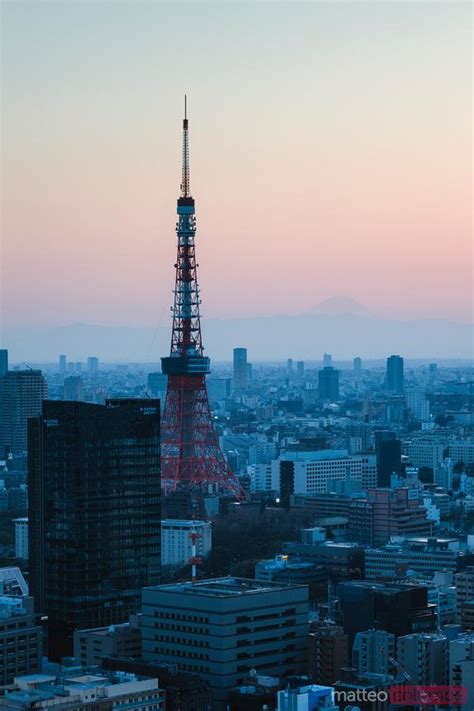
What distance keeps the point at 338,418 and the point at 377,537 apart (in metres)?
40.6

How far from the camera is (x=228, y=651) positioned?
22.1 metres

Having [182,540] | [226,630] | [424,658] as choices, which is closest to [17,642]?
[226,630]

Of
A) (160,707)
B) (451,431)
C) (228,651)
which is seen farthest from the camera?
(451,431)

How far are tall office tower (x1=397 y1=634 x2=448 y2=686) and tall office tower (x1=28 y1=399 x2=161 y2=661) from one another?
5.35m

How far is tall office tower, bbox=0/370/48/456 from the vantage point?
57.9 m

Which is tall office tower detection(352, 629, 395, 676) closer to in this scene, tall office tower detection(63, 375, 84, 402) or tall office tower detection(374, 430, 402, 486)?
tall office tower detection(374, 430, 402, 486)

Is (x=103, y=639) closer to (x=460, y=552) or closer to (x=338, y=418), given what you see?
(x=460, y=552)

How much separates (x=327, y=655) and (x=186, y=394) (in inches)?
765

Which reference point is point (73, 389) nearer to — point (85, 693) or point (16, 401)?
point (16, 401)

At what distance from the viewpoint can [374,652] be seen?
75.7 ft

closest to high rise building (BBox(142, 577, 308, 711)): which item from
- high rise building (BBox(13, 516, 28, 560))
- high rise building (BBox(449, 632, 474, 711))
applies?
high rise building (BBox(449, 632, 474, 711))

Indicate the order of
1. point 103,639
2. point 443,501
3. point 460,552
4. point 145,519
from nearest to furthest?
point 103,639 < point 145,519 < point 460,552 < point 443,501

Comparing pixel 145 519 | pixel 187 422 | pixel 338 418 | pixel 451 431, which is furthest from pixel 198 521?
pixel 338 418

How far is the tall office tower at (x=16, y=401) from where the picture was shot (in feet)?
190
